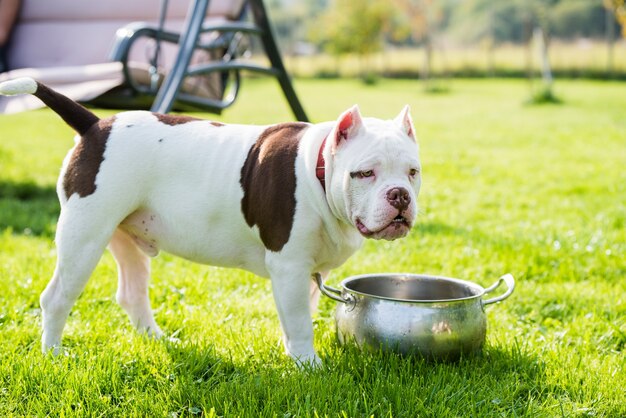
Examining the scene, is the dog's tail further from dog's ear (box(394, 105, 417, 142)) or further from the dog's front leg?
dog's ear (box(394, 105, 417, 142))

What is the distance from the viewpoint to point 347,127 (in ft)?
7.41

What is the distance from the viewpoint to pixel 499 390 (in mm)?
2270

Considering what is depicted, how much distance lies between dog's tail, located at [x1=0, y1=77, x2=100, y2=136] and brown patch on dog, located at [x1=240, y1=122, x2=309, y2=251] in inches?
23.2

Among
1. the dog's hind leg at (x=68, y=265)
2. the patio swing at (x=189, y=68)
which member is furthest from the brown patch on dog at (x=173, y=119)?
the patio swing at (x=189, y=68)

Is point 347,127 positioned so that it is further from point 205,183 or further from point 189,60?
point 189,60

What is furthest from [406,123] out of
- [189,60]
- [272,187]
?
[189,60]

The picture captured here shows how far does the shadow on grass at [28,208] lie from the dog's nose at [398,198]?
2764mm

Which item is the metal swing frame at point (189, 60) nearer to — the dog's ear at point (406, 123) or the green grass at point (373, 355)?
the green grass at point (373, 355)

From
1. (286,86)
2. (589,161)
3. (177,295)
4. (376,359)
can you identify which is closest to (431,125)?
(589,161)

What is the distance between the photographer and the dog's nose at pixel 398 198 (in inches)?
84.7

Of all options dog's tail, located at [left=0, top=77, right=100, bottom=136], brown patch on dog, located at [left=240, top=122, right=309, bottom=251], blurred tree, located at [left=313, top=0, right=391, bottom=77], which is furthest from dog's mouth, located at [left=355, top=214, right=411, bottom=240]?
blurred tree, located at [left=313, top=0, right=391, bottom=77]

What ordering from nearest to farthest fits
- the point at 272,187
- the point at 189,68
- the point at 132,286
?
1. the point at 272,187
2. the point at 132,286
3. the point at 189,68

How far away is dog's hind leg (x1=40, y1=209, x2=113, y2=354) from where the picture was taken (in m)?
2.41

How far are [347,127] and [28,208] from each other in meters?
3.35
